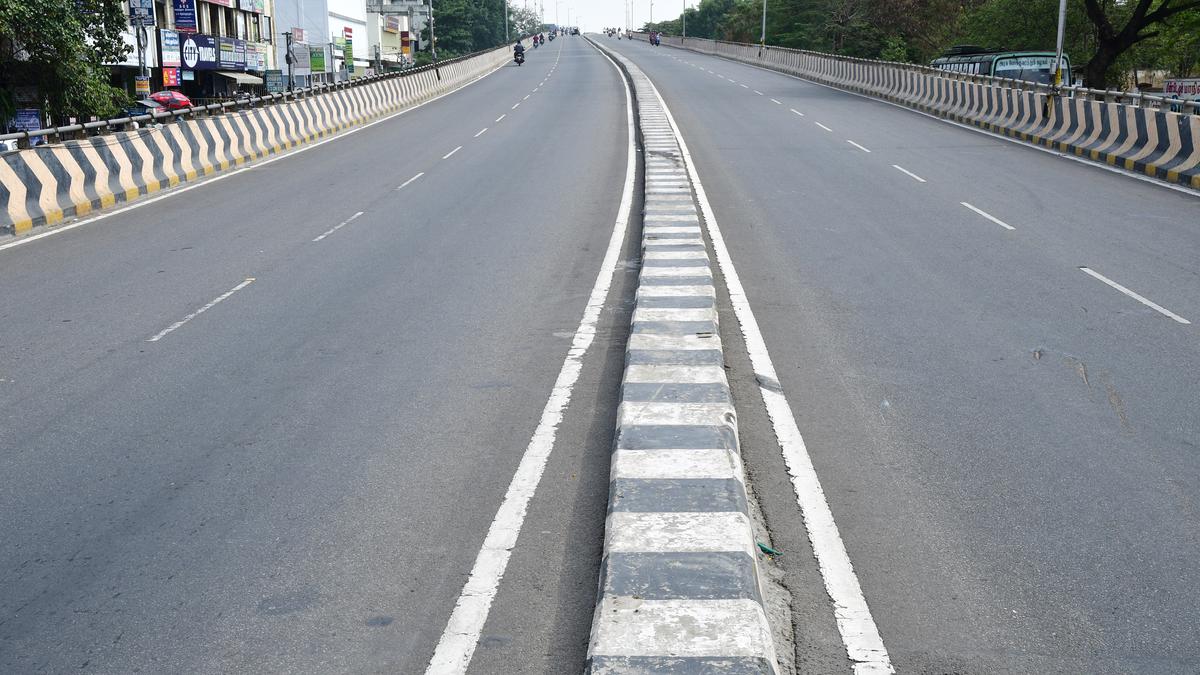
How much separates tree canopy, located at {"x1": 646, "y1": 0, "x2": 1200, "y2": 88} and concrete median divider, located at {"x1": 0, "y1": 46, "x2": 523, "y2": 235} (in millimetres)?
29791

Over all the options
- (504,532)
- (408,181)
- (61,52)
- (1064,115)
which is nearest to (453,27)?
(61,52)

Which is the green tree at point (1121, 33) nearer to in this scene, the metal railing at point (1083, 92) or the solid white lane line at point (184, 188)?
the metal railing at point (1083, 92)

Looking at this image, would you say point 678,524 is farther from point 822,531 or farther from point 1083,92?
point 1083,92

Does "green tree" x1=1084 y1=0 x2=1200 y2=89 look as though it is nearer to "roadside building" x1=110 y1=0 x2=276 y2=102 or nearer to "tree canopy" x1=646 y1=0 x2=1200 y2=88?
"tree canopy" x1=646 y1=0 x2=1200 y2=88

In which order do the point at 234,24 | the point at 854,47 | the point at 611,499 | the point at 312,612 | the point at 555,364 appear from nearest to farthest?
the point at 312,612 → the point at 611,499 → the point at 555,364 → the point at 234,24 → the point at 854,47

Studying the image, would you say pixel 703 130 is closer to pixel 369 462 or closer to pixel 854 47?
pixel 369 462

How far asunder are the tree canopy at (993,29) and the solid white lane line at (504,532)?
40.6 metres

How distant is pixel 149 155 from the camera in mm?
19156

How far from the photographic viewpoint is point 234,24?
56.5 m

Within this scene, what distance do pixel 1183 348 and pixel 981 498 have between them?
3780 mm

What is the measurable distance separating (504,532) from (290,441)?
6.28 ft

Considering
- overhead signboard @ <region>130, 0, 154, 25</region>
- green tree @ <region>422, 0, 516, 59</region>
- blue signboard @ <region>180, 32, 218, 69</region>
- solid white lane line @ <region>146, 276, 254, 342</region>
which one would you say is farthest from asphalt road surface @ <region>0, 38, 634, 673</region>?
green tree @ <region>422, 0, 516, 59</region>

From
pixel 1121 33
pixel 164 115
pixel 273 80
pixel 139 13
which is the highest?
pixel 1121 33

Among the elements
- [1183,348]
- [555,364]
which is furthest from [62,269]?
[1183,348]
